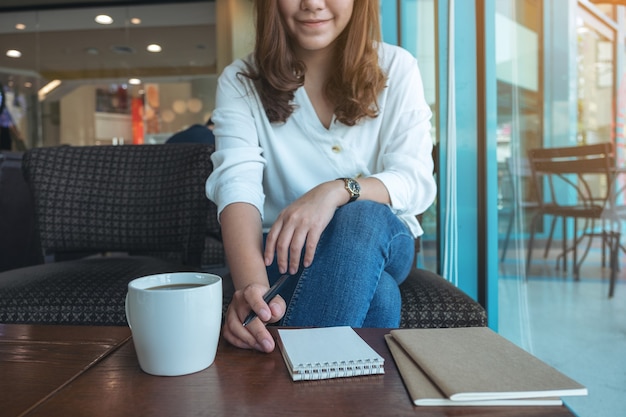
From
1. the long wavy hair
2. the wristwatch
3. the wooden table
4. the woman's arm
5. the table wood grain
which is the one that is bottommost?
the table wood grain

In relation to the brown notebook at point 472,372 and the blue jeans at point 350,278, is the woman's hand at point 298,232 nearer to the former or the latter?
the blue jeans at point 350,278

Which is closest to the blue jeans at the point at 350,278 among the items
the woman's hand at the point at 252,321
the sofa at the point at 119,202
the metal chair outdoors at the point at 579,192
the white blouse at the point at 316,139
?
the woman's hand at the point at 252,321

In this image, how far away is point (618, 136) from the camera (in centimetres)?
114

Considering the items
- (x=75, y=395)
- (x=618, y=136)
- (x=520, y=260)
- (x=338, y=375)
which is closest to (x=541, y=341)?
(x=520, y=260)

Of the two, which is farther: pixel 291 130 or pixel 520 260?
pixel 520 260

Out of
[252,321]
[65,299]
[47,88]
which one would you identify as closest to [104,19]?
[47,88]

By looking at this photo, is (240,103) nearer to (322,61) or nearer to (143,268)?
(322,61)

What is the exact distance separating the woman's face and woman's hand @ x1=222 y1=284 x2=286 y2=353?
597mm

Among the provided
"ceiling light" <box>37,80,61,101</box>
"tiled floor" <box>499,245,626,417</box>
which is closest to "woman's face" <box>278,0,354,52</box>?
"tiled floor" <box>499,245,626,417</box>

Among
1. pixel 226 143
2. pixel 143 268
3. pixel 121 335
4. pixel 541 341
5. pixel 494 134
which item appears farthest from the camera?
pixel 494 134

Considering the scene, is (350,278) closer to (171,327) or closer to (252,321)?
(252,321)

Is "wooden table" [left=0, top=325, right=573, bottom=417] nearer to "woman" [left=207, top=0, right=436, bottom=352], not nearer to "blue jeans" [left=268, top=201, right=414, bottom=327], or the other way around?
"blue jeans" [left=268, top=201, right=414, bottom=327]

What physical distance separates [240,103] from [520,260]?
965mm

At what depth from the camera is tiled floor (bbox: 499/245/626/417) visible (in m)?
1.18
